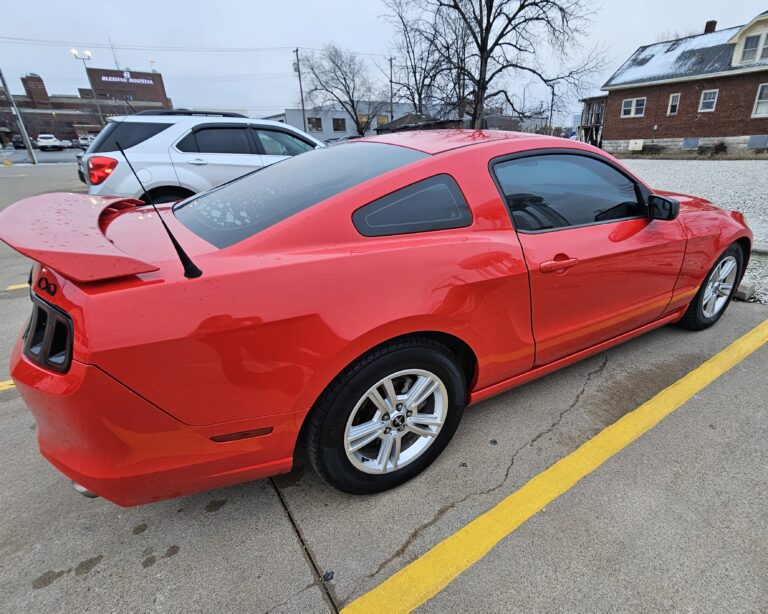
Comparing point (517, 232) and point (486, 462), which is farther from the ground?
point (517, 232)

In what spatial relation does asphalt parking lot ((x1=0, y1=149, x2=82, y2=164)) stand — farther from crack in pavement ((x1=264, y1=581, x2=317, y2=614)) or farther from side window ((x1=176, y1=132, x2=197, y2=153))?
crack in pavement ((x1=264, y1=581, x2=317, y2=614))

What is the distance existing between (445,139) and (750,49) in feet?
109

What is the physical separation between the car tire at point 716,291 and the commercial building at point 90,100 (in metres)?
78.4

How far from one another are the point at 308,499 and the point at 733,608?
63.3 inches

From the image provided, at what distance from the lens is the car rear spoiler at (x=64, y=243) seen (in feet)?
4.16

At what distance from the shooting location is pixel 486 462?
2148mm

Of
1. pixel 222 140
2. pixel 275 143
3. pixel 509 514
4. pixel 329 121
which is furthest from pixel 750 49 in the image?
pixel 329 121

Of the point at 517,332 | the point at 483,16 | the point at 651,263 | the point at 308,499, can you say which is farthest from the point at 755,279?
the point at 483,16

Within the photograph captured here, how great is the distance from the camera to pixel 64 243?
4.44 ft

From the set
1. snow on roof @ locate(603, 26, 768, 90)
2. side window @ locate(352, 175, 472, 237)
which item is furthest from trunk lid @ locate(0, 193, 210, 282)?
snow on roof @ locate(603, 26, 768, 90)

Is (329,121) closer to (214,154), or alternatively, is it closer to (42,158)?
(42,158)

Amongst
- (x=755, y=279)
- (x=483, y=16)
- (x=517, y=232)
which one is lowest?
(x=755, y=279)

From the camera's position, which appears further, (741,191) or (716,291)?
(741,191)

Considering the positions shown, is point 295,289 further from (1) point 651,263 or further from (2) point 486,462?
(1) point 651,263
